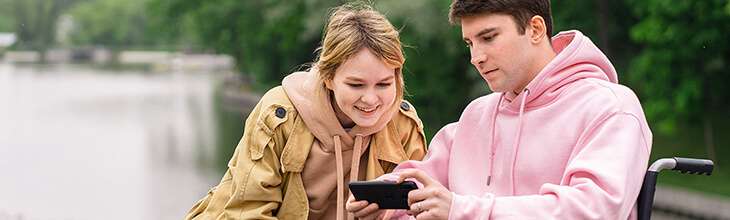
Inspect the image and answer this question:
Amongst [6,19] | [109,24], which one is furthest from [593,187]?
[109,24]

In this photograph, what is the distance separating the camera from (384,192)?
93.7 inches

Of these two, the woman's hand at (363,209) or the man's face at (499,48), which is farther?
the woman's hand at (363,209)

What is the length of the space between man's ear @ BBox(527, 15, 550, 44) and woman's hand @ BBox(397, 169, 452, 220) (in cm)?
36

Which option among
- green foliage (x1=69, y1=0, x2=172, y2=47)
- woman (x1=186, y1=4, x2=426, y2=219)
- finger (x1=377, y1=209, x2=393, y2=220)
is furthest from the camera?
green foliage (x1=69, y1=0, x2=172, y2=47)

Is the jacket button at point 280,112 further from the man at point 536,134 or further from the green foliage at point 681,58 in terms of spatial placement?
the green foliage at point 681,58

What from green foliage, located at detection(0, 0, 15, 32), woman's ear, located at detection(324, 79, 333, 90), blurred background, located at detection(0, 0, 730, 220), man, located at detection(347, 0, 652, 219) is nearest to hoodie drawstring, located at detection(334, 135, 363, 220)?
woman's ear, located at detection(324, 79, 333, 90)

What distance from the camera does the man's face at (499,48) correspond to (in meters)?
2.30

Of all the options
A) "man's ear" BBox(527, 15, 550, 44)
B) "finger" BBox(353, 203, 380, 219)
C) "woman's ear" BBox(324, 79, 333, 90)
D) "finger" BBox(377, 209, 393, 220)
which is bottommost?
"finger" BBox(377, 209, 393, 220)

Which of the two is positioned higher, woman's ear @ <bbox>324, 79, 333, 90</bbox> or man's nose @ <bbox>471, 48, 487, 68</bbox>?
man's nose @ <bbox>471, 48, 487, 68</bbox>

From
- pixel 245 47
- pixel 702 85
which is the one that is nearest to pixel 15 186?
pixel 702 85

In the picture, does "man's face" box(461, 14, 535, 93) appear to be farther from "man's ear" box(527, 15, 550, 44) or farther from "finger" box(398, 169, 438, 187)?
"finger" box(398, 169, 438, 187)

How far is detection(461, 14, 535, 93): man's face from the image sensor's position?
7.54 ft

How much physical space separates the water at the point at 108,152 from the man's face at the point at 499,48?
5120 mm

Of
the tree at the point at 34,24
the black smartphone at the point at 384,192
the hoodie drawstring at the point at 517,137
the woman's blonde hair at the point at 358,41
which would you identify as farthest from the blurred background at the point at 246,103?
the tree at the point at 34,24
